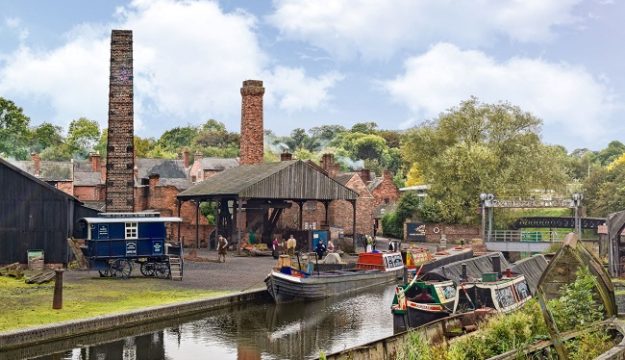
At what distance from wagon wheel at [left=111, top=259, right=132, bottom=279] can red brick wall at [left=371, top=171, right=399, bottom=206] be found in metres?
44.8

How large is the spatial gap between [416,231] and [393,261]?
77.3 ft

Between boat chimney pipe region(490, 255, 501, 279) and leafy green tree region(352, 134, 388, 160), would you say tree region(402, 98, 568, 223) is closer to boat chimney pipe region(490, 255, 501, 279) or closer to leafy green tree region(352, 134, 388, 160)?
boat chimney pipe region(490, 255, 501, 279)

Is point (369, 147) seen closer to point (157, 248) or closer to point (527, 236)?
point (527, 236)

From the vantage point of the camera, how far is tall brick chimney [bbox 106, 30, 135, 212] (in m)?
42.1

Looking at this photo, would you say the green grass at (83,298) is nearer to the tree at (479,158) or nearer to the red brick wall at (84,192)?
the tree at (479,158)

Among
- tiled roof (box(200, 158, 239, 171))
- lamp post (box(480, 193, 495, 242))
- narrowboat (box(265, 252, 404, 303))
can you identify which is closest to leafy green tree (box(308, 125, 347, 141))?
tiled roof (box(200, 158, 239, 171))

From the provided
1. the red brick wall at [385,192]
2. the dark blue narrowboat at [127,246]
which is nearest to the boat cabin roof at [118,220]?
the dark blue narrowboat at [127,246]

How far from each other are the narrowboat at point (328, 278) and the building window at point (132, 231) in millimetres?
6412

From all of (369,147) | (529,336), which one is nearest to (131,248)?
(529,336)

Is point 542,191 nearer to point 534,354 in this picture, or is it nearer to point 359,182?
point 359,182

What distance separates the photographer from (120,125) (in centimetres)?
4247

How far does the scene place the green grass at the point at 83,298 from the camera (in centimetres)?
2278

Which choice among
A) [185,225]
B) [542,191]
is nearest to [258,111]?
[185,225]

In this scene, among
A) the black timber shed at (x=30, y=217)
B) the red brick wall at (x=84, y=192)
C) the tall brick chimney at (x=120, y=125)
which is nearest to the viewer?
the black timber shed at (x=30, y=217)
